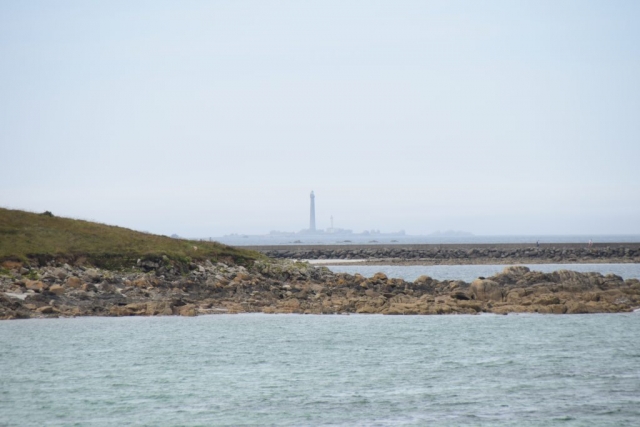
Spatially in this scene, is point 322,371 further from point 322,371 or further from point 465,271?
point 465,271

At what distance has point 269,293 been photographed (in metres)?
45.6

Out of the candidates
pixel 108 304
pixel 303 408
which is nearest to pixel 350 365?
pixel 303 408

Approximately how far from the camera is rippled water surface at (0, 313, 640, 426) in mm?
19594

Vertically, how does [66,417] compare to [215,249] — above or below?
below

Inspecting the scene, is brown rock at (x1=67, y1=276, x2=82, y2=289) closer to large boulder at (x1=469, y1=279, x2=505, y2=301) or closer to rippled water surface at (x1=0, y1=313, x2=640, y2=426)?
rippled water surface at (x1=0, y1=313, x2=640, y2=426)

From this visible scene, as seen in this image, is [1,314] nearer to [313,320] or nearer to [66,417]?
[313,320]

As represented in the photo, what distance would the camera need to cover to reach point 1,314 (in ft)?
120

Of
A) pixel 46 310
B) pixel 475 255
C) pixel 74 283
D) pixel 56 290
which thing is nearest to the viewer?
pixel 46 310

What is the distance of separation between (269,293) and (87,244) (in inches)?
490

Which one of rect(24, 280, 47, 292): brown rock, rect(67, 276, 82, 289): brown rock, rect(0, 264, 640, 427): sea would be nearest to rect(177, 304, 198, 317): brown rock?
rect(0, 264, 640, 427): sea

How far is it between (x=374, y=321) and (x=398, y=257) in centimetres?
7001

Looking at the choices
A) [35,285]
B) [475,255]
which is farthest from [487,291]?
[475,255]

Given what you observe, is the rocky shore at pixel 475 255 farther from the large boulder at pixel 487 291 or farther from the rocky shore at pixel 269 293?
the large boulder at pixel 487 291

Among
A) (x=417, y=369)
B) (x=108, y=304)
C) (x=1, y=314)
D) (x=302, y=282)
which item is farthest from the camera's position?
(x=302, y=282)
